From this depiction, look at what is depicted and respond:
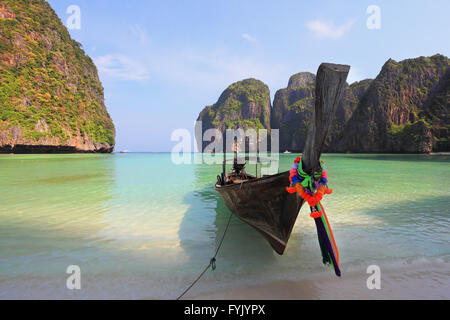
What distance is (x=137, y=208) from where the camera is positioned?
8664 mm

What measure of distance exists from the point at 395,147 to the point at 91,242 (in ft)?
359

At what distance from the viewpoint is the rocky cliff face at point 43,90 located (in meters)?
51.0

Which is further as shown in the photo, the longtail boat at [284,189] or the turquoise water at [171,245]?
the turquoise water at [171,245]

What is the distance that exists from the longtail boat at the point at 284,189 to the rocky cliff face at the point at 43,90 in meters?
63.8

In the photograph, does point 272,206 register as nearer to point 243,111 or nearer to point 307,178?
point 307,178

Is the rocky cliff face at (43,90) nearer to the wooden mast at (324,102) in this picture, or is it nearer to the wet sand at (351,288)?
the wet sand at (351,288)

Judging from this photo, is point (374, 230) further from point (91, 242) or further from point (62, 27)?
point (62, 27)

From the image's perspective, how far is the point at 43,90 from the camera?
59.6 meters

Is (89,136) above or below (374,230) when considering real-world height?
above

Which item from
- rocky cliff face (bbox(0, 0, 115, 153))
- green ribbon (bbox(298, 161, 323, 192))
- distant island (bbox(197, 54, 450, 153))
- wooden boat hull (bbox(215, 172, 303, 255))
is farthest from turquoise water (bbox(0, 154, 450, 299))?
distant island (bbox(197, 54, 450, 153))

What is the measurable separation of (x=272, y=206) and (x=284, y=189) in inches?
23.0

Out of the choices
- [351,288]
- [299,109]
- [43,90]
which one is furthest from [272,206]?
[299,109]

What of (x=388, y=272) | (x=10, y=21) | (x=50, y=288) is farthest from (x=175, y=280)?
(x=10, y=21)

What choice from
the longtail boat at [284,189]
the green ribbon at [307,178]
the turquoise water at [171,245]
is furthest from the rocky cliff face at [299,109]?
the green ribbon at [307,178]
